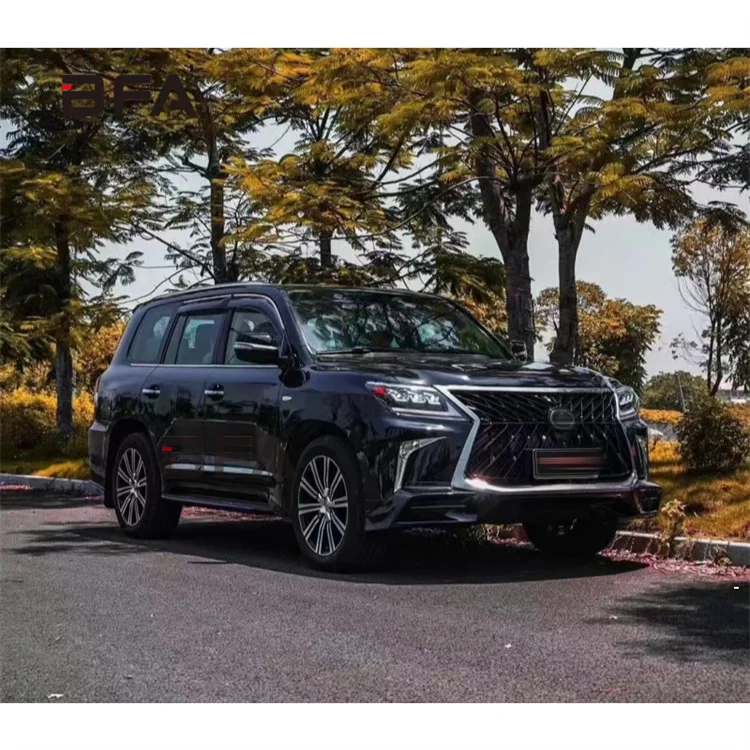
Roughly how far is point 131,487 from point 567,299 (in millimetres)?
6389

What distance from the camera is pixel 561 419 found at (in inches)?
309

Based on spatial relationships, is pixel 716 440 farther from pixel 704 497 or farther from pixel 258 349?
pixel 258 349

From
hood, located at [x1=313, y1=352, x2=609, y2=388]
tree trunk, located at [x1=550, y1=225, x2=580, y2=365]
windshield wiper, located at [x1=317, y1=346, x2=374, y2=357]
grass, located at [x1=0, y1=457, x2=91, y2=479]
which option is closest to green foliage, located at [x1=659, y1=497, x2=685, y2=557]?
hood, located at [x1=313, y1=352, x2=609, y2=388]

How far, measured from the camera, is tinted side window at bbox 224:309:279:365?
909 centimetres

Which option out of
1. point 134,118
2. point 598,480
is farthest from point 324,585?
point 134,118

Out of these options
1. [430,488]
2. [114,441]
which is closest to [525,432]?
[430,488]

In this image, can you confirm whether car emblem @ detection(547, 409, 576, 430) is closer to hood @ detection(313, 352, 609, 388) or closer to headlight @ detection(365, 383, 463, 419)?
hood @ detection(313, 352, 609, 388)

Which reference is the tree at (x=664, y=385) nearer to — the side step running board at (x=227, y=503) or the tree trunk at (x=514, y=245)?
the tree trunk at (x=514, y=245)

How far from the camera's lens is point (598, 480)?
314 inches

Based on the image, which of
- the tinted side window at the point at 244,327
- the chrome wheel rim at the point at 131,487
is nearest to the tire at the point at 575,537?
the tinted side window at the point at 244,327

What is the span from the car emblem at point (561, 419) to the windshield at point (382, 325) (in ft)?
4.81

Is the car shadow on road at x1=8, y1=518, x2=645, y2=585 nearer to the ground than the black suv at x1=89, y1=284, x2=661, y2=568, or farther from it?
nearer to the ground

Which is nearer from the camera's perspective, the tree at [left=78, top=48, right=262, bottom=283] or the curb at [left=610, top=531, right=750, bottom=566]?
the curb at [left=610, top=531, right=750, bottom=566]

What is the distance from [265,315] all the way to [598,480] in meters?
2.78
